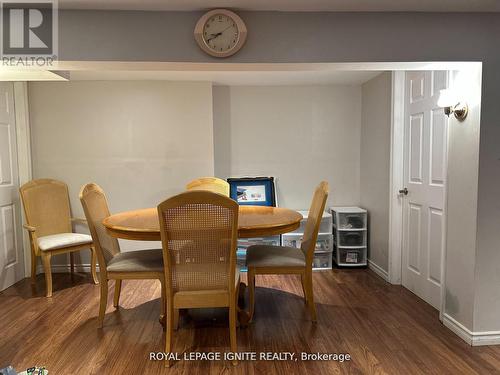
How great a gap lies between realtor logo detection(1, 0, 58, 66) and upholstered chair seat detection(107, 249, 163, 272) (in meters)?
1.39

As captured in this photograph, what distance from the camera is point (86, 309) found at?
113 inches

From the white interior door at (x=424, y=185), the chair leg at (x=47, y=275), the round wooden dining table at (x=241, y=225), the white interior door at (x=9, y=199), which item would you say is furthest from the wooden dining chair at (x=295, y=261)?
the white interior door at (x=9, y=199)

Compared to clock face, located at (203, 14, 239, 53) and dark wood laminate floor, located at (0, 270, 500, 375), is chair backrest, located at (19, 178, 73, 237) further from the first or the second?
clock face, located at (203, 14, 239, 53)

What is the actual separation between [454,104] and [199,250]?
1.92 meters

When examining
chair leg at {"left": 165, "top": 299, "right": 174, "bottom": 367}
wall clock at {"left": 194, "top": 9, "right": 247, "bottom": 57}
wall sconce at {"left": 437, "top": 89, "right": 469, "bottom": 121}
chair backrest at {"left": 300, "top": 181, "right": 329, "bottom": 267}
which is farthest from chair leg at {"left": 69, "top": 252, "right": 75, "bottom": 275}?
wall sconce at {"left": 437, "top": 89, "right": 469, "bottom": 121}

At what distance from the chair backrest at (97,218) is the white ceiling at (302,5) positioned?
124cm

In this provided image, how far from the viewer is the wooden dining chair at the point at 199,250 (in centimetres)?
194

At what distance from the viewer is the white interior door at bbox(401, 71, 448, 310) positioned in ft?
8.96

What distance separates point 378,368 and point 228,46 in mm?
2091

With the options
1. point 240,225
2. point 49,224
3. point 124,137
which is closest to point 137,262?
point 240,225

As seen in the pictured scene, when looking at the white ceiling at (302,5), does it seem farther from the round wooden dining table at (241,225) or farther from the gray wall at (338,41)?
the round wooden dining table at (241,225)

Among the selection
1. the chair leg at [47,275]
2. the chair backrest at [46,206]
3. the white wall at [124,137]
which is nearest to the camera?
the chair leg at [47,275]

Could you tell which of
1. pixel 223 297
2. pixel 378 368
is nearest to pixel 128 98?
pixel 223 297

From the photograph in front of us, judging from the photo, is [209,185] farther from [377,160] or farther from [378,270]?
[378,270]
